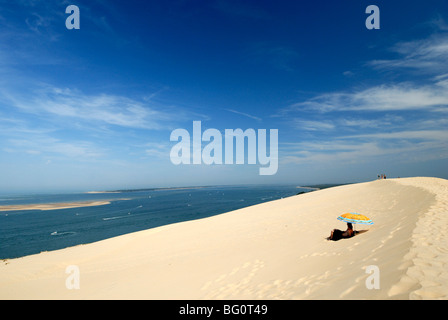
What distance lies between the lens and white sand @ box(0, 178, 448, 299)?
179 inches

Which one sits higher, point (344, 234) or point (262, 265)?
point (344, 234)

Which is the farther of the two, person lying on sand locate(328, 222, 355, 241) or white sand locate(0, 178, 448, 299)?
person lying on sand locate(328, 222, 355, 241)

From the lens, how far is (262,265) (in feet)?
27.0

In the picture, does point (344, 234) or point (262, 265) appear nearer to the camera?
point (262, 265)

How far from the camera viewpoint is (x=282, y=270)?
23.7ft

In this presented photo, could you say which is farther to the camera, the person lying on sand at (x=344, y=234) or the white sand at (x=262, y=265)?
the person lying on sand at (x=344, y=234)

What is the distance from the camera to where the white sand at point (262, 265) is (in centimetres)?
455
